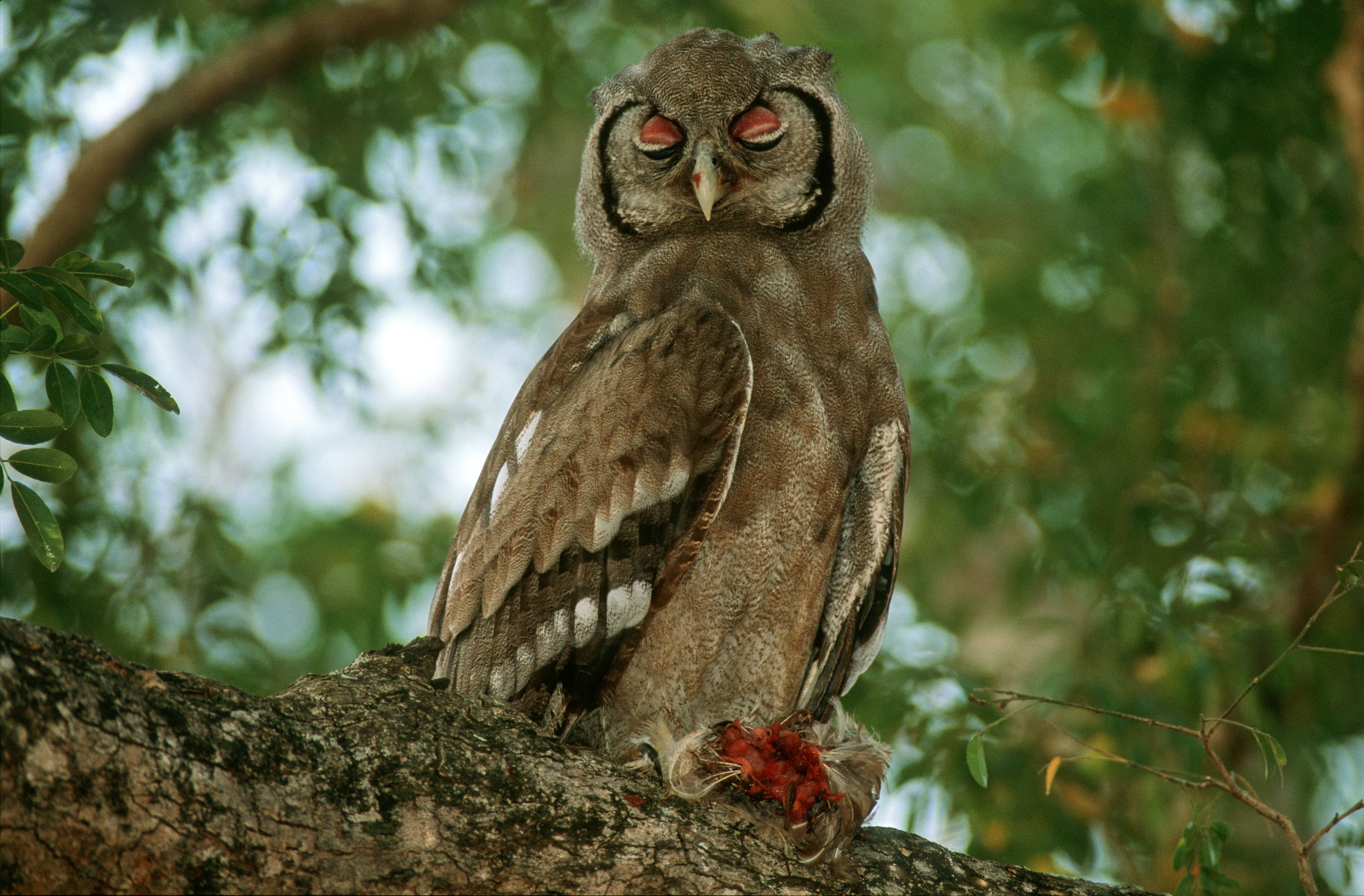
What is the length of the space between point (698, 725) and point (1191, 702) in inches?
84.8

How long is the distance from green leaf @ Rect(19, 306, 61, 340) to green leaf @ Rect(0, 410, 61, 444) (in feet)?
0.53

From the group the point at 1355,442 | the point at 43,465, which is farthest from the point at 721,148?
the point at 1355,442

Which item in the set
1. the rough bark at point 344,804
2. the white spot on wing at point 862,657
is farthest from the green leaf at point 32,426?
the white spot on wing at point 862,657

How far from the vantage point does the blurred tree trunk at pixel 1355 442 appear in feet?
14.9

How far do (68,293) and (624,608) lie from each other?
1.37 m

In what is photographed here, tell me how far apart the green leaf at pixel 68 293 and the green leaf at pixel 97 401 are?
11 centimetres

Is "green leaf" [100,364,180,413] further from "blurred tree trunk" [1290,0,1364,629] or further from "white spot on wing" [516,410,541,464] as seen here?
"blurred tree trunk" [1290,0,1364,629]

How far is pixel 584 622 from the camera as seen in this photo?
279cm

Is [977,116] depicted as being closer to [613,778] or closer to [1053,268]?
[1053,268]

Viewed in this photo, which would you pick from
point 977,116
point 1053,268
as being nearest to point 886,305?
point 1053,268

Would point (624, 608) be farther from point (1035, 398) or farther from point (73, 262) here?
point (1035, 398)

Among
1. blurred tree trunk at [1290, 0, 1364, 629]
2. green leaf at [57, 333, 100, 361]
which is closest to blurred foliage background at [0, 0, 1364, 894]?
blurred tree trunk at [1290, 0, 1364, 629]

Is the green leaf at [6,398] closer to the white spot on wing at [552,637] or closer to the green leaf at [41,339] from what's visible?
the green leaf at [41,339]

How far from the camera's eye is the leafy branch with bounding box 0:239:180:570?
194 cm
